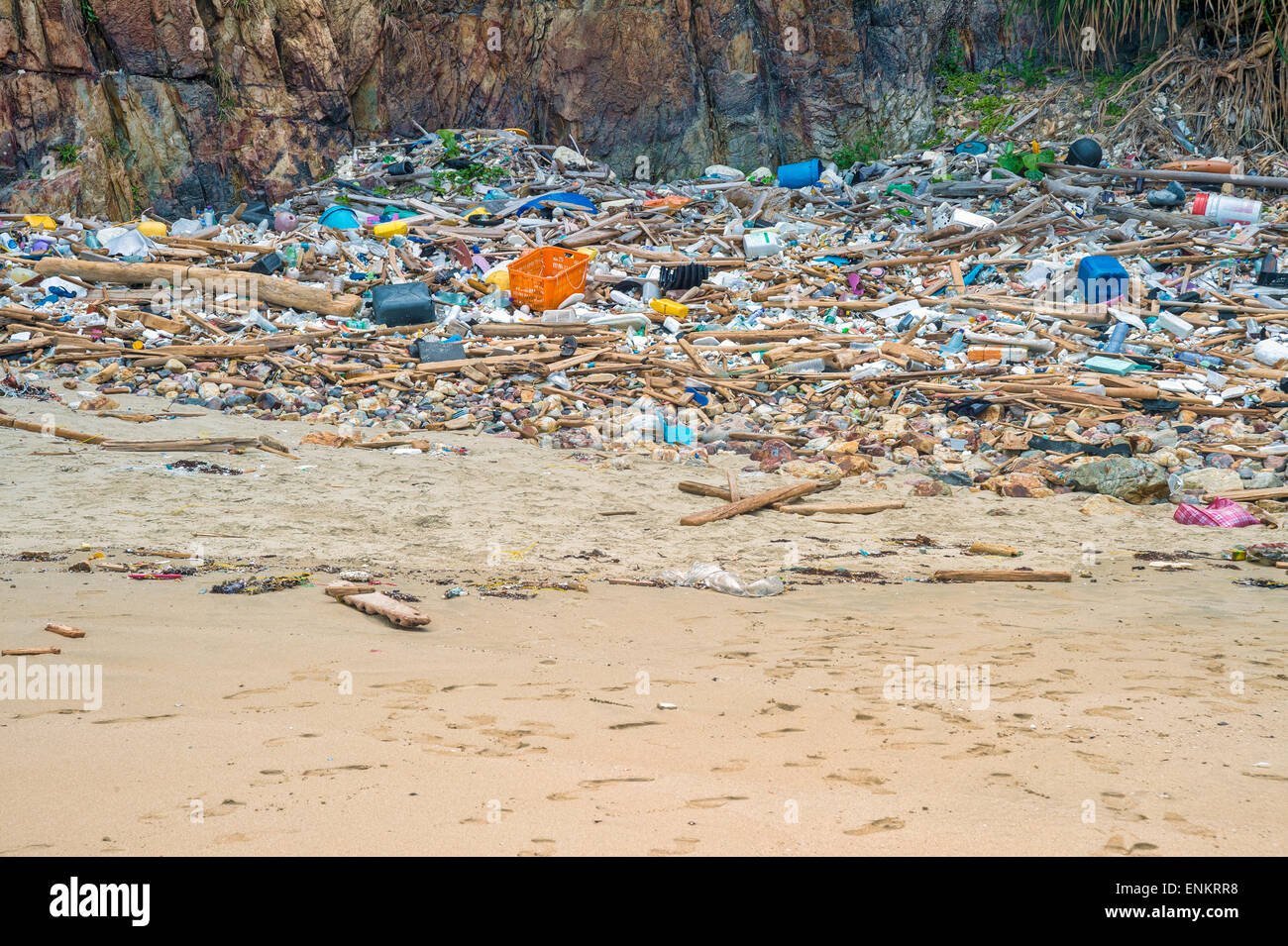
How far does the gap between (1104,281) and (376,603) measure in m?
9.64

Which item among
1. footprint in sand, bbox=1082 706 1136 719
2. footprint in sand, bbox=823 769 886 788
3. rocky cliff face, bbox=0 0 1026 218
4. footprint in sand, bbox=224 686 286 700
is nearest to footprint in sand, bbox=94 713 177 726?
footprint in sand, bbox=224 686 286 700

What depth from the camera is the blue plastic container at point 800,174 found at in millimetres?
15875

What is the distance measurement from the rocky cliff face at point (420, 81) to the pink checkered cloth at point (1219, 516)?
1266 cm

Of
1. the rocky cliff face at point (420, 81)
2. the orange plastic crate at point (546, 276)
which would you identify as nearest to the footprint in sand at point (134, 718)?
the orange plastic crate at point (546, 276)

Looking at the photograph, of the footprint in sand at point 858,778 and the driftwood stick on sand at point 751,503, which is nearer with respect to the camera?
the footprint in sand at point 858,778

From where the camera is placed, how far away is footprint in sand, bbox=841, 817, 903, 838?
2.12m

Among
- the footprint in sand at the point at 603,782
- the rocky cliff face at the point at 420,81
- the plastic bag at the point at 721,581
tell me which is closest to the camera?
the footprint in sand at the point at 603,782

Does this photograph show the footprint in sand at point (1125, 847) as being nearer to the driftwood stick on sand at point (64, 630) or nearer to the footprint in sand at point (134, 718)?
the footprint in sand at point (134, 718)

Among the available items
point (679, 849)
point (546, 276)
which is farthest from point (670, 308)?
point (679, 849)

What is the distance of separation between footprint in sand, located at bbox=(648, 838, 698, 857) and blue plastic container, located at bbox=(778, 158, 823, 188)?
15.0 metres

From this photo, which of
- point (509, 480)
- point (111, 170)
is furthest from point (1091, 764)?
point (111, 170)

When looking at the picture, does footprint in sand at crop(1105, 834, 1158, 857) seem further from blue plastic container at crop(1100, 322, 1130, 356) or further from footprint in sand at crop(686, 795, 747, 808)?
blue plastic container at crop(1100, 322, 1130, 356)

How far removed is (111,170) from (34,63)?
1.57 m

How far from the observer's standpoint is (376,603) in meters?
3.86
